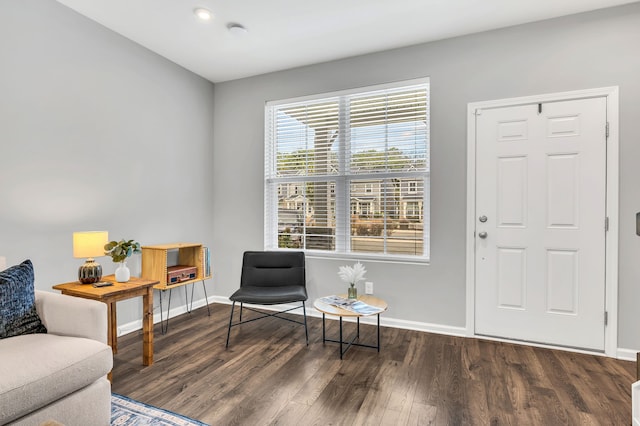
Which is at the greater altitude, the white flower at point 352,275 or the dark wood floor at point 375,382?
the white flower at point 352,275

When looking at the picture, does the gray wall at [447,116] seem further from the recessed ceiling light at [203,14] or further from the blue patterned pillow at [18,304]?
the blue patterned pillow at [18,304]

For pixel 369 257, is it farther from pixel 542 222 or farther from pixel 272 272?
pixel 542 222

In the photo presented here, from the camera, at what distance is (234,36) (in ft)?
9.77

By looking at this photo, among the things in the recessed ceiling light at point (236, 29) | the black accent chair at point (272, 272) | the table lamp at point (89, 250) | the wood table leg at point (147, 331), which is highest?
the recessed ceiling light at point (236, 29)

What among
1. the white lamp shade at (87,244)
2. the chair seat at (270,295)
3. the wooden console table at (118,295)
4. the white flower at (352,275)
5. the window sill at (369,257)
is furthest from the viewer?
the window sill at (369,257)

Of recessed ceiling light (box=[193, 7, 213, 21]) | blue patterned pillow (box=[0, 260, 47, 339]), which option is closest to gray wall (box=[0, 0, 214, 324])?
blue patterned pillow (box=[0, 260, 47, 339])

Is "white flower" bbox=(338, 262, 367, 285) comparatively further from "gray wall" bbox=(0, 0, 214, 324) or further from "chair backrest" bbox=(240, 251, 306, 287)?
"gray wall" bbox=(0, 0, 214, 324)

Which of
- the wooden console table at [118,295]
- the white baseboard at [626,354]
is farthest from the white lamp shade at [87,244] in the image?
the white baseboard at [626,354]

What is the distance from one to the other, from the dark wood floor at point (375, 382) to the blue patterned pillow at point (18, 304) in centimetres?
65

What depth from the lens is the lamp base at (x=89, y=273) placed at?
2326 mm

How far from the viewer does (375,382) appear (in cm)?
217

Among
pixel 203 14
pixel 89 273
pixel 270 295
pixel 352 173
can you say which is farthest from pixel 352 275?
pixel 203 14

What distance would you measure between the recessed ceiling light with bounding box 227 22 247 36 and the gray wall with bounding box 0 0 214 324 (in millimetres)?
955

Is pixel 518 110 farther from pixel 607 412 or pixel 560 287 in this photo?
pixel 607 412
